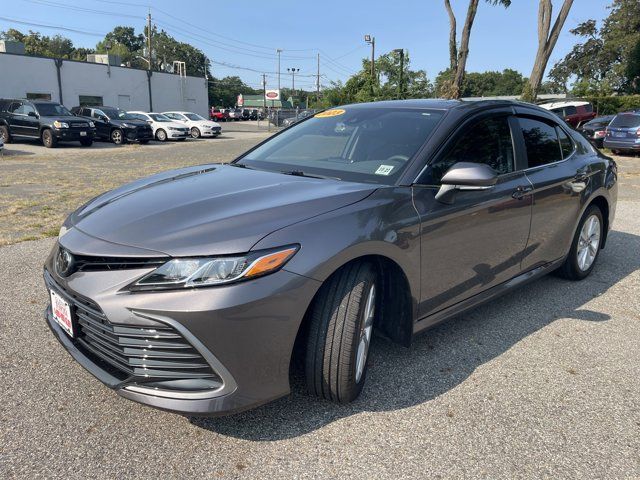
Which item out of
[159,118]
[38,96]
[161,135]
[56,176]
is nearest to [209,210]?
[56,176]

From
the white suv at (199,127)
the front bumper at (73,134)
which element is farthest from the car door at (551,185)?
the white suv at (199,127)

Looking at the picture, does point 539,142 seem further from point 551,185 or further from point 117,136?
point 117,136

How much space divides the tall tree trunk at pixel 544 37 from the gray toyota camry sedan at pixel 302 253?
24.1 meters

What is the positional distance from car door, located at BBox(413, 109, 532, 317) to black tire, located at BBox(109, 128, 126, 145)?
72.1ft

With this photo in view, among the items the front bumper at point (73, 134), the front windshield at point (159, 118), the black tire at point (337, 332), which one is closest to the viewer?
the black tire at point (337, 332)

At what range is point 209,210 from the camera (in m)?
2.46

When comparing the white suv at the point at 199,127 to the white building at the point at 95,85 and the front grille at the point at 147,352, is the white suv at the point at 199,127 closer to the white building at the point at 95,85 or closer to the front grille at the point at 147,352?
the white building at the point at 95,85

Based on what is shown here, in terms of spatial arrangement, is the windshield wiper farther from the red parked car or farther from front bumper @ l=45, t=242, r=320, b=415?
the red parked car

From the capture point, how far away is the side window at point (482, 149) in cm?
303

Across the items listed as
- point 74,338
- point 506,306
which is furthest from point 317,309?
point 506,306

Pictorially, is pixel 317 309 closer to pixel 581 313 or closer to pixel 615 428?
pixel 615 428

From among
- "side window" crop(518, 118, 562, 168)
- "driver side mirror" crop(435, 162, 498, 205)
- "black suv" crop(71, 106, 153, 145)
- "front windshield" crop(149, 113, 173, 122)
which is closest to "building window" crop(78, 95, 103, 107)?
"front windshield" crop(149, 113, 173, 122)

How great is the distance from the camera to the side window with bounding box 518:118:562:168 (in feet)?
12.6

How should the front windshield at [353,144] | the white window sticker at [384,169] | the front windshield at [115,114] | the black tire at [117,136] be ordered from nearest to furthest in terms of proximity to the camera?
the white window sticker at [384,169]
the front windshield at [353,144]
the black tire at [117,136]
the front windshield at [115,114]
